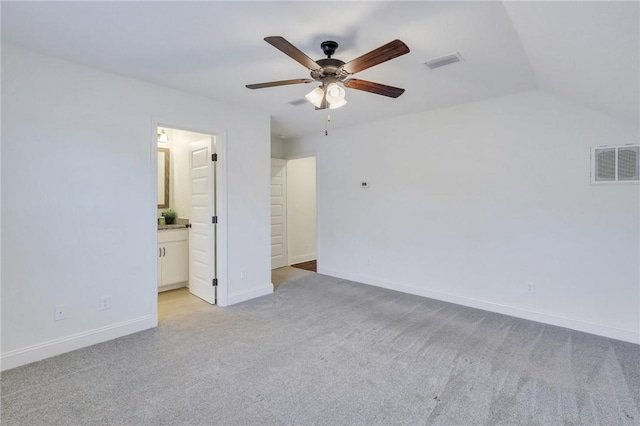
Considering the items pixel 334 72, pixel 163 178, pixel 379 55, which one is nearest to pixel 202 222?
pixel 163 178

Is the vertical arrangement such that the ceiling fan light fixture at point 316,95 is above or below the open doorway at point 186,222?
above

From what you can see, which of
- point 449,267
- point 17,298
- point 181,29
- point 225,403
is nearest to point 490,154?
point 449,267

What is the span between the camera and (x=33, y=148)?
2.47 meters

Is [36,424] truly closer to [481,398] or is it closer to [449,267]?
[481,398]

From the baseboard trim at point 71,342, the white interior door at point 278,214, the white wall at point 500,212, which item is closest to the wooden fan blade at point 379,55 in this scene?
the white wall at point 500,212

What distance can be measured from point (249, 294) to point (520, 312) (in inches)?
127

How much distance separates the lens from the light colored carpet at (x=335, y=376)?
187 cm

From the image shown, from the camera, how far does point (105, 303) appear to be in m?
2.85

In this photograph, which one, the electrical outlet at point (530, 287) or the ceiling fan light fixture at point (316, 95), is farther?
the electrical outlet at point (530, 287)

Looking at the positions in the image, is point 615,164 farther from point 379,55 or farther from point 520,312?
point 379,55

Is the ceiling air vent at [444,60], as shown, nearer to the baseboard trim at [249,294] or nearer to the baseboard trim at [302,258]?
the baseboard trim at [249,294]

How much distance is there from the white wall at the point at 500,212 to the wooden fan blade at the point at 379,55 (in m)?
2.27

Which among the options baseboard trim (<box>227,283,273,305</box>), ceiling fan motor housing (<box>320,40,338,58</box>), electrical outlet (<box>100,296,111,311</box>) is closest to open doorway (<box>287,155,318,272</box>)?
baseboard trim (<box>227,283,273,305</box>)

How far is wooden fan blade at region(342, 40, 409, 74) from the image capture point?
1767 mm
